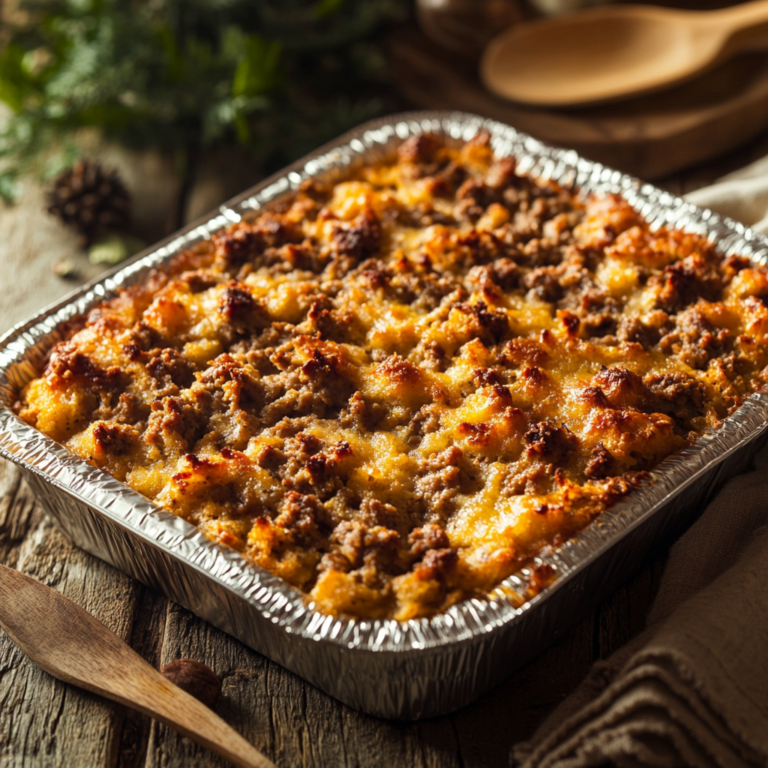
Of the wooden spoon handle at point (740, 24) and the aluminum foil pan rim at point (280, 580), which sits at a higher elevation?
the wooden spoon handle at point (740, 24)

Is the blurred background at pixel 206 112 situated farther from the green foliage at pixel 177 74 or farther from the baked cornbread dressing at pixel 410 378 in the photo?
the baked cornbread dressing at pixel 410 378

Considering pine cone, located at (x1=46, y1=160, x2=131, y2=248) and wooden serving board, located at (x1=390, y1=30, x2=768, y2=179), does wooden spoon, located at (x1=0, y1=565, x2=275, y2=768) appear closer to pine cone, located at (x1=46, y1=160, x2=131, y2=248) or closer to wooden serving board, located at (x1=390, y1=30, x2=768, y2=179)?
pine cone, located at (x1=46, y1=160, x2=131, y2=248)

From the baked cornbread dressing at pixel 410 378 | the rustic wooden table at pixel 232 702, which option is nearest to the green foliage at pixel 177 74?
the baked cornbread dressing at pixel 410 378

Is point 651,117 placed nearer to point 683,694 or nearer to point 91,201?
point 91,201

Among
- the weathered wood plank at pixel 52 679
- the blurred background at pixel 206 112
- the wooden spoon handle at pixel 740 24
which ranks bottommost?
the weathered wood plank at pixel 52 679

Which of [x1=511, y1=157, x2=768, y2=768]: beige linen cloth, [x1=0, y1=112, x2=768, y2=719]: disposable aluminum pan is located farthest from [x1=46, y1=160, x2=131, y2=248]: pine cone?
[x1=511, y1=157, x2=768, y2=768]: beige linen cloth

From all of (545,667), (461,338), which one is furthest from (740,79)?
(545,667)

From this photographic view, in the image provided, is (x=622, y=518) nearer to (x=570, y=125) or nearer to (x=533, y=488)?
(x=533, y=488)
